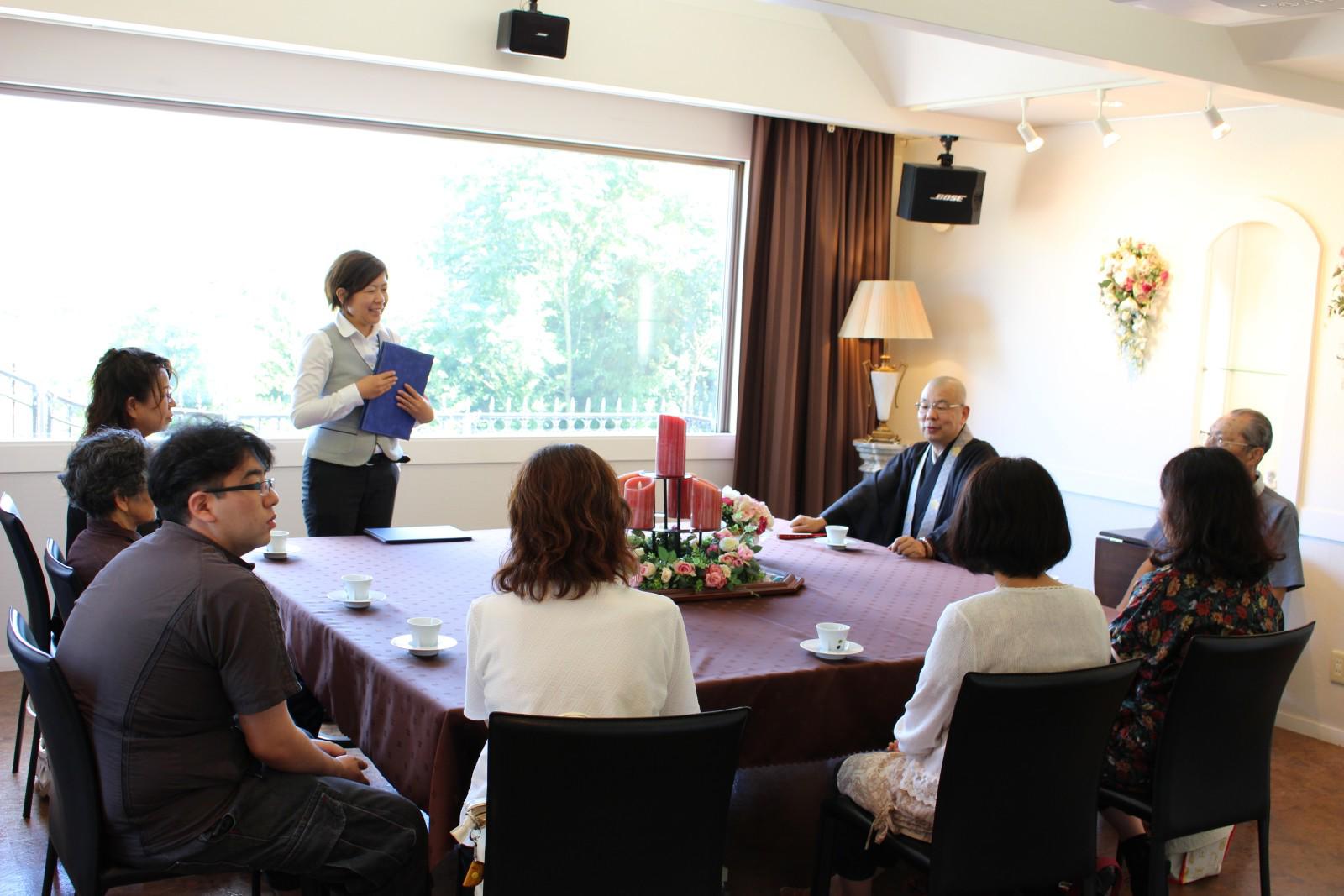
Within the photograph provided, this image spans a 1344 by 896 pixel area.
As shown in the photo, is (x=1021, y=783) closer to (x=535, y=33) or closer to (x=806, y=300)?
(x=535, y=33)

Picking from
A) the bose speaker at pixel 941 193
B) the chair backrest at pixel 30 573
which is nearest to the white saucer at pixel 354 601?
the chair backrest at pixel 30 573

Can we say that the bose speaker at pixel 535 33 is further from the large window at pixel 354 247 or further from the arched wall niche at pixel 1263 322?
the arched wall niche at pixel 1263 322

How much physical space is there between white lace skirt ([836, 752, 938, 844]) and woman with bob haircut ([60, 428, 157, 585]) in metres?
1.72

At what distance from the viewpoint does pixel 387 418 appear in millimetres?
3988

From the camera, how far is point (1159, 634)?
2578 millimetres

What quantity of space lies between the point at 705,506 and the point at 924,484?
137cm

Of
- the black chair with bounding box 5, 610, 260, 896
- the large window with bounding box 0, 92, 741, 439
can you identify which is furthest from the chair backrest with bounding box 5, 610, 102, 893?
the large window with bounding box 0, 92, 741, 439

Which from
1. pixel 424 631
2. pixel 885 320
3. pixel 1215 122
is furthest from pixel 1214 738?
pixel 885 320

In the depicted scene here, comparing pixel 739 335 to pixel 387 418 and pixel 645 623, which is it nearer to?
pixel 387 418

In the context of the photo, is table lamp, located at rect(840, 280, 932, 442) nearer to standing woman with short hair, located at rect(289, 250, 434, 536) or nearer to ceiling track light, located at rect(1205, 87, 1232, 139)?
ceiling track light, located at rect(1205, 87, 1232, 139)

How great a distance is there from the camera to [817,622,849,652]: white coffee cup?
100 inches

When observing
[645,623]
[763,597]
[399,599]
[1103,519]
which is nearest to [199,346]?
[399,599]

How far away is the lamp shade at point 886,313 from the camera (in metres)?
5.81

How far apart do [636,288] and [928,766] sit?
387 centimetres
